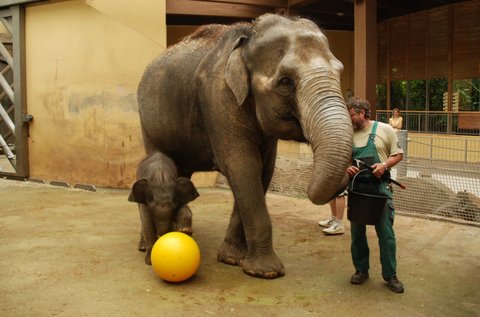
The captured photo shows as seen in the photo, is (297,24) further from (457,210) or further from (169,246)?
(457,210)

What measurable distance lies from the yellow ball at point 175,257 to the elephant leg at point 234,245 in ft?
2.49

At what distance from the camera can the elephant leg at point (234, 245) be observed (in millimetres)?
5422

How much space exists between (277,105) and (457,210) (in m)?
4.32

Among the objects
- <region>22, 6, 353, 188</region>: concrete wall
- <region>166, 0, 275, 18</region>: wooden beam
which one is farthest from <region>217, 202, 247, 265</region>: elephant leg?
<region>166, 0, 275, 18</region>: wooden beam

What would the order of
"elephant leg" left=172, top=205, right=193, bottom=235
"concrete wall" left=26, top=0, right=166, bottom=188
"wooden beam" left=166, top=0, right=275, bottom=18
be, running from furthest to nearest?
"wooden beam" left=166, top=0, right=275, bottom=18 < "concrete wall" left=26, top=0, right=166, bottom=188 < "elephant leg" left=172, top=205, right=193, bottom=235

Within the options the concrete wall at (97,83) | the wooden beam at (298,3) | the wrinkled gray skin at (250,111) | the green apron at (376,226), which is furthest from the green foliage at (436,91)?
the green apron at (376,226)

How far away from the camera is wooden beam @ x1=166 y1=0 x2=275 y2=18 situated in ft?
37.8

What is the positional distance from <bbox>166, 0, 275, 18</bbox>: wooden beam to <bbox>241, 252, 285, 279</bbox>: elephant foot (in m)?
7.81

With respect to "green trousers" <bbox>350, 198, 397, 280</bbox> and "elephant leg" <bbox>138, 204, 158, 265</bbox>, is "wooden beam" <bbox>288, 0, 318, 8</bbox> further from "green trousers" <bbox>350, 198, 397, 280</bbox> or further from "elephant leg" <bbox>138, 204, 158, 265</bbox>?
"green trousers" <bbox>350, 198, 397, 280</bbox>

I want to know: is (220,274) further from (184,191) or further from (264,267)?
(184,191)

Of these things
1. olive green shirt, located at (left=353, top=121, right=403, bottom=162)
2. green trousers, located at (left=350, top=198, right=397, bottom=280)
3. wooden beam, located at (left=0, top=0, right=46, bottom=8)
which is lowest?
green trousers, located at (left=350, top=198, right=397, bottom=280)

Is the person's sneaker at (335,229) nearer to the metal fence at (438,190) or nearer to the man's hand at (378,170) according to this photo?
the metal fence at (438,190)

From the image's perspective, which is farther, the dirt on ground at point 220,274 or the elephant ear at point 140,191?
the elephant ear at point 140,191

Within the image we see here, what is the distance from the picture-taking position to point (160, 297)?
4.48 meters
